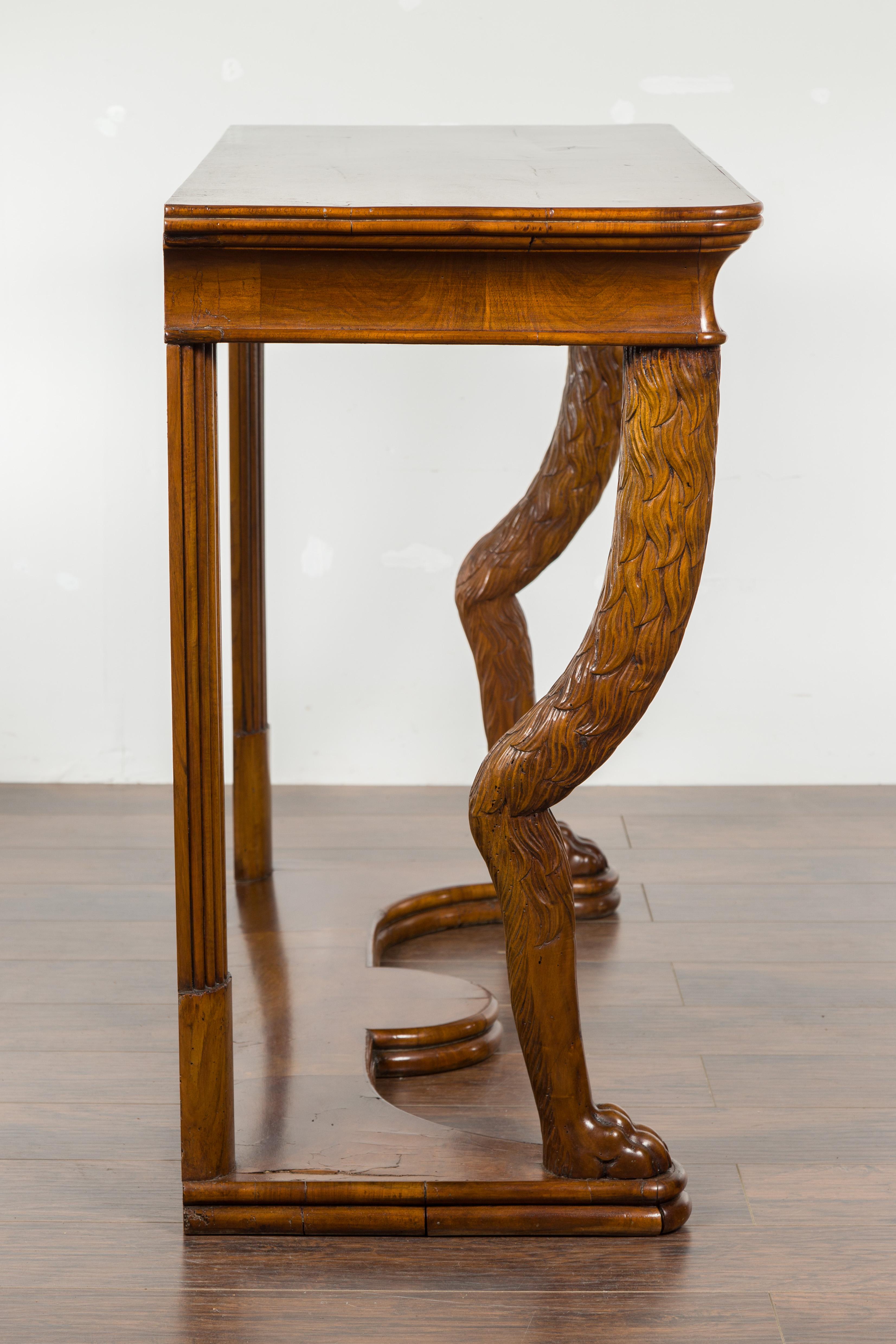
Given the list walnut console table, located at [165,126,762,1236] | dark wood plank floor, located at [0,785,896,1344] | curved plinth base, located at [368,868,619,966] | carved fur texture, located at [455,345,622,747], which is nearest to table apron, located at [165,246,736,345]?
walnut console table, located at [165,126,762,1236]

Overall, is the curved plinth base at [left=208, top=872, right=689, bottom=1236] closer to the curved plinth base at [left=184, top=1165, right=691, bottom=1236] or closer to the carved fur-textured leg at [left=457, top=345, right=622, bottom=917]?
the curved plinth base at [left=184, top=1165, right=691, bottom=1236]

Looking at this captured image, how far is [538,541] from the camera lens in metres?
2.17

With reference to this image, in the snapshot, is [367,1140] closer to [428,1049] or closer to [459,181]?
[428,1049]

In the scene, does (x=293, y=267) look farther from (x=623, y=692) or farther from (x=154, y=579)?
(x=154, y=579)

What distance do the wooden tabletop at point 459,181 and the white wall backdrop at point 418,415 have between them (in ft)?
3.17

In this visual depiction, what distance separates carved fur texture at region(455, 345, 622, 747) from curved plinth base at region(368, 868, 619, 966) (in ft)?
0.77

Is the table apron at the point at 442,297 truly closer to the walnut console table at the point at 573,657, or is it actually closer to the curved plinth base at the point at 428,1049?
the walnut console table at the point at 573,657

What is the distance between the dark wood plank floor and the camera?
1.35 metres

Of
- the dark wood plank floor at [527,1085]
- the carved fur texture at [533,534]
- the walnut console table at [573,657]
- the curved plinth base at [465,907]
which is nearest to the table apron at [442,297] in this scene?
the walnut console table at [573,657]

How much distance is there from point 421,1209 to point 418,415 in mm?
1734

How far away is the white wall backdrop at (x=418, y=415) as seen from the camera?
2.75 m

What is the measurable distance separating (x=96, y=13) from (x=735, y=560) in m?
1.56

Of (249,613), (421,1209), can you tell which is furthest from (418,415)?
(421,1209)

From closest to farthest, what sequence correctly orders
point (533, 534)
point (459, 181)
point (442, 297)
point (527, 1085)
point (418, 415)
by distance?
point (442, 297), point (459, 181), point (527, 1085), point (533, 534), point (418, 415)
